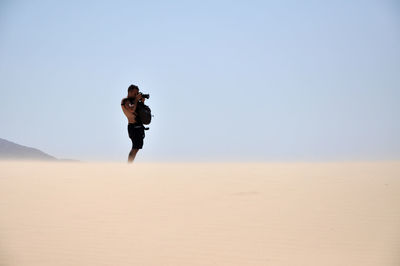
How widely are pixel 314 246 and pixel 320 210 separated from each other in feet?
4.72

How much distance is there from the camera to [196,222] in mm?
5598

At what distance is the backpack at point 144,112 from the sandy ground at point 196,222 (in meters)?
1.87

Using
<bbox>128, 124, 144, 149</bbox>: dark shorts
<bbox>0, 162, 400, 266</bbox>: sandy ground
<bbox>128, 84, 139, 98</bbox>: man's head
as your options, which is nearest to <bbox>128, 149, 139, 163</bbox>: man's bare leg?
<bbox>128, 124, 144, 149</bbox>: dark shorts

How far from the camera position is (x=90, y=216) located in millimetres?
5820

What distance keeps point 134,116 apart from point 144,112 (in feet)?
0.87

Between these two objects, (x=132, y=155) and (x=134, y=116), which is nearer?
(x=134, y=116)

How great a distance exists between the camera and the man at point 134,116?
390 inches

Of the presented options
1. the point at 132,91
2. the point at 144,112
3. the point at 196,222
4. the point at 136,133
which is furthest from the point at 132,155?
the point at 196,222

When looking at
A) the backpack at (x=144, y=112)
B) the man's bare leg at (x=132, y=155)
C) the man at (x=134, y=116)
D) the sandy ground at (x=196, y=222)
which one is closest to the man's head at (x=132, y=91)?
the man at (x=134, y=116)

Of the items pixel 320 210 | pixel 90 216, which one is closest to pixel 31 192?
pixel 90 216

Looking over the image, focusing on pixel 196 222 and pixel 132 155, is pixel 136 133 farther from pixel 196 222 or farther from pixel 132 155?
pixel 196 222

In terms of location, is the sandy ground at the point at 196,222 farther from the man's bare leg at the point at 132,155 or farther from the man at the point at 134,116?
the man's bare leg at the point at 132,155

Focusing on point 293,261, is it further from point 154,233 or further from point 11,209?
point 11,209

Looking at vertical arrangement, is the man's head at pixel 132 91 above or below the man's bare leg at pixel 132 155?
above
